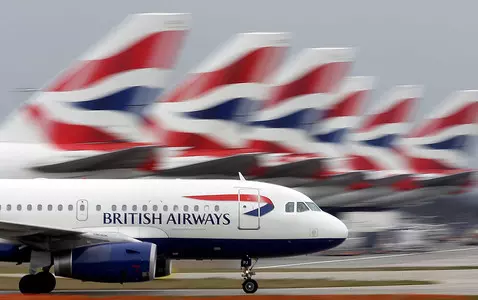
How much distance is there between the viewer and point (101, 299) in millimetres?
20641

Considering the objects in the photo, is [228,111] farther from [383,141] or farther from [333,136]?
[383,141]

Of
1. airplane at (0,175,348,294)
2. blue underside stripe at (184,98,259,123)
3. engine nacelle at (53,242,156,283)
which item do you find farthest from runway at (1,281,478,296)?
blue underside stripe at (184,98,259,123)

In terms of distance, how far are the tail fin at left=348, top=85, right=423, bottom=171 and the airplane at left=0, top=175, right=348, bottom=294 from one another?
4147 cm

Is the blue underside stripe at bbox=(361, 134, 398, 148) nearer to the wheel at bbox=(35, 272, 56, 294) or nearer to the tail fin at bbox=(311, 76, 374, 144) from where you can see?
the tail fin at bbox=(311, 76, 374, 144)

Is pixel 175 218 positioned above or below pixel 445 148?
below

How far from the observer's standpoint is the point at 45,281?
25.5 m

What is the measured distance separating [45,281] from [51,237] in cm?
139

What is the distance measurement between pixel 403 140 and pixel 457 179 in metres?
5.00

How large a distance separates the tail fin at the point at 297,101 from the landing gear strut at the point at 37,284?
2617 centimetres

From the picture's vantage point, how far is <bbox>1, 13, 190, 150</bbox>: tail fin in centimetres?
3600

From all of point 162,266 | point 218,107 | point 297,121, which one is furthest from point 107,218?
point 297,121

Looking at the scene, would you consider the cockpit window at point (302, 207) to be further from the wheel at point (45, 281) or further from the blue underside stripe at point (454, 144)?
the blue underside stripe at point (454, 144)

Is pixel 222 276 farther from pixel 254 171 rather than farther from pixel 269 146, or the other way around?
pixel 269 146

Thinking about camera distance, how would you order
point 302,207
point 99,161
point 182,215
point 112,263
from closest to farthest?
1. point 112,263
2. point 182,215
3. point 302,207
4. point 99,161
